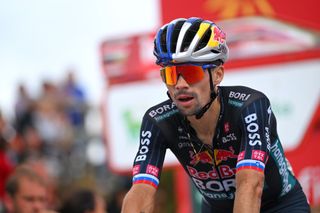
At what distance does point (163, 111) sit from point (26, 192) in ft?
9.57

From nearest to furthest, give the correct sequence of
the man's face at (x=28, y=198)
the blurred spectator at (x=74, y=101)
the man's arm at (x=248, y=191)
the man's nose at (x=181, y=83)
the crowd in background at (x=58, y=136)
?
the man's arm at (x=248, y=191), the man's nose at (x=181, y=83), the man's face at (x=28, y=198), the crowd in background at (x=58, y=136), the blurred spectator at (x=74, y=101)

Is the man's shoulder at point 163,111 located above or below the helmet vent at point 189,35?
below

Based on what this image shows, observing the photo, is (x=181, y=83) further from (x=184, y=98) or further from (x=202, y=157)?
(x=202, y=157)

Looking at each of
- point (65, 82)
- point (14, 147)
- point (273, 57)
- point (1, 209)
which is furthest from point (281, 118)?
point (65, 82)

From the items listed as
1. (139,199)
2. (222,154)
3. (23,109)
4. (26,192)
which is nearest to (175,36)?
(222,154)

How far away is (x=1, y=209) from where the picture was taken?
10664mm

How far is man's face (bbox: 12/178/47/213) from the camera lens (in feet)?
28.9

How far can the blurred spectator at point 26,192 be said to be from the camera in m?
8.80

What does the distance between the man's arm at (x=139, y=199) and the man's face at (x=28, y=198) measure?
2.93 m

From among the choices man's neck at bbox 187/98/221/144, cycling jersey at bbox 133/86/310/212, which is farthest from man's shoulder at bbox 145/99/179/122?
man's neck at bbox 187/98/221/144

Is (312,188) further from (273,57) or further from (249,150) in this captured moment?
(249,150)

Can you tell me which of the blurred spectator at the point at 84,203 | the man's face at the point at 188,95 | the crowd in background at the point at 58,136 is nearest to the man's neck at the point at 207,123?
the man's face at the point at 188,95

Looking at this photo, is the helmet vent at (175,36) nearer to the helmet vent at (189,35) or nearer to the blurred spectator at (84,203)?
the helmet vent at (189,35)

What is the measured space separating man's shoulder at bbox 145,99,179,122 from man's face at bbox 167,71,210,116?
1.22ft
